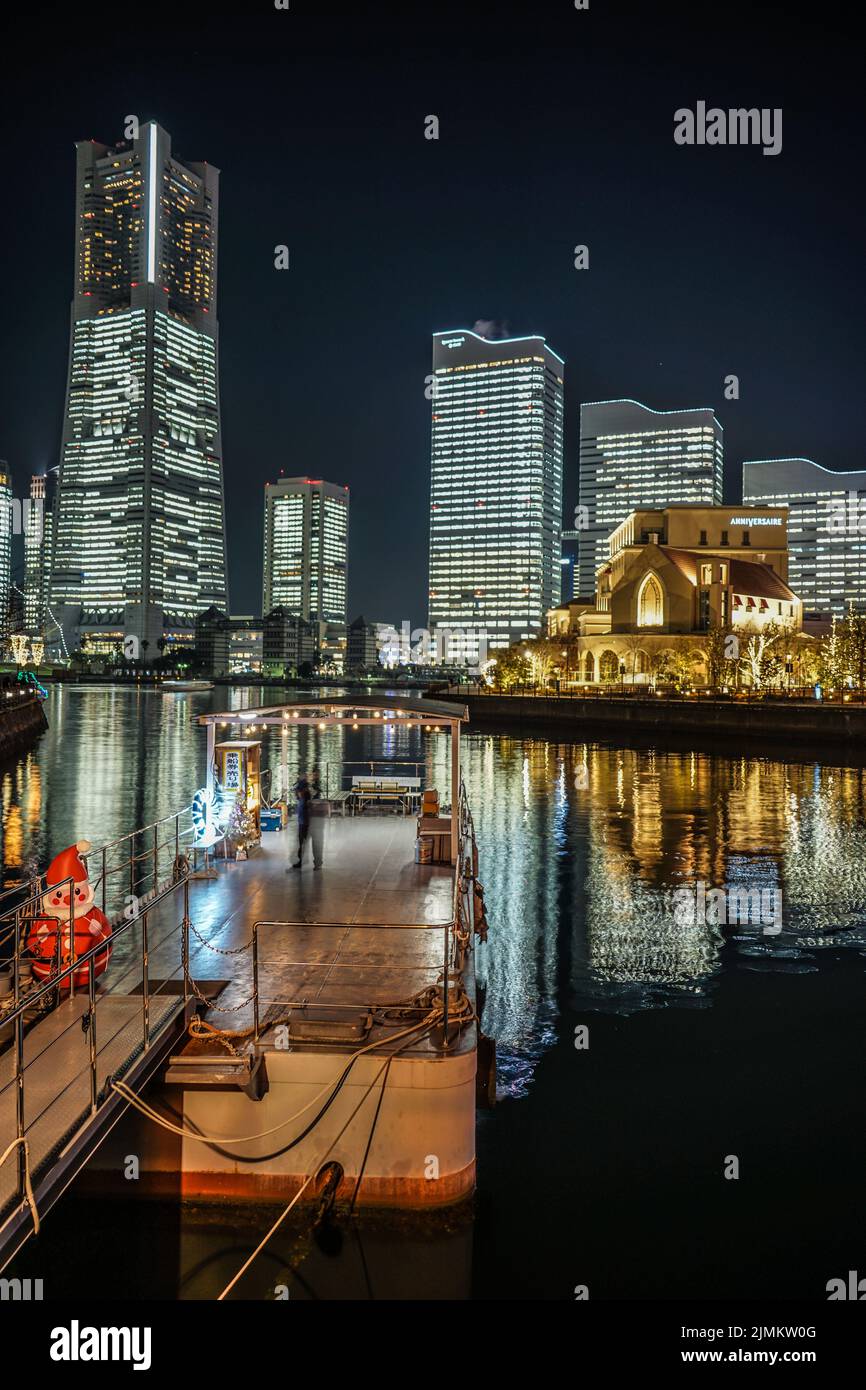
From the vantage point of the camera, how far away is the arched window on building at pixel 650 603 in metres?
118

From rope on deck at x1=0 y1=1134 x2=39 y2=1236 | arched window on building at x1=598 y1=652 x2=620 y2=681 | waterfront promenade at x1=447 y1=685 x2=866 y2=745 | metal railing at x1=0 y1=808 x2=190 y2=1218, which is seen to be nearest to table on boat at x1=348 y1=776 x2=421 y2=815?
metal railing at x1=0 y1=808 x2=190 y2=1218

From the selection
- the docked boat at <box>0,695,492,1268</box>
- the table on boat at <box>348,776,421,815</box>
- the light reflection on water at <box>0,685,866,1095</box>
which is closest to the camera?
the docked boat at <box>0,695,492,1268</box>

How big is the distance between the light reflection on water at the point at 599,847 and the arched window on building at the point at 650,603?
53286mm

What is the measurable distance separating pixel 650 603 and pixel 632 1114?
110938 millimetres

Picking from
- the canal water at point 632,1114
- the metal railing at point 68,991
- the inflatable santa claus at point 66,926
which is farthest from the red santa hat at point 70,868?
the canal water at point 632,1114

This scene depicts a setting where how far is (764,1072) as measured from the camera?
13203 mm

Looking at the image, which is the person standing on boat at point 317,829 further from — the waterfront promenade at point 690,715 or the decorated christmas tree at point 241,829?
the waterfront promenade at point 690,715

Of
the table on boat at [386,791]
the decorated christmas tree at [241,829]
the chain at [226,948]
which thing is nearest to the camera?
the chain at [226,948]

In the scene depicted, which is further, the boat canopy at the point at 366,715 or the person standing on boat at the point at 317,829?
the boat canopy at the point at 366,715

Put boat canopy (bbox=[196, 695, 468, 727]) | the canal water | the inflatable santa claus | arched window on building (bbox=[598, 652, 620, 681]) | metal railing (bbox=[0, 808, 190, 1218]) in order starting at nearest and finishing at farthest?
1. metal railing (bbox=[0, 808, 190, 1218])
2. the canal water
3. the inflatable santa claus
4. boat canopy (bbox=[196, 695, 468, 727])
5. arched window on building (bbox=[598, 652, 620, 681])

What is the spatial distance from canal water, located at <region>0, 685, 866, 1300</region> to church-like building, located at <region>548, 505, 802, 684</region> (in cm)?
8407

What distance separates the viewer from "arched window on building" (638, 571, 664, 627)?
4633 inches

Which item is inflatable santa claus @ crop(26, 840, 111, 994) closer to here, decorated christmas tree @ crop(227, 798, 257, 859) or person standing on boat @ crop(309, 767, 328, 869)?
person standing on boat @ crop(309, 767, 328, 869)
